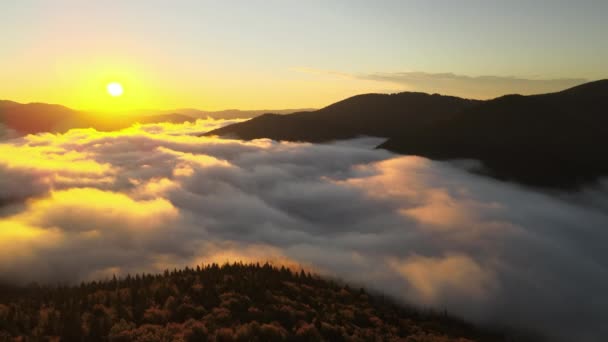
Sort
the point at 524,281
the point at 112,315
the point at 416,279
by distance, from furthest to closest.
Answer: the point at 524,281
the point at 416,279
the point at 112,315

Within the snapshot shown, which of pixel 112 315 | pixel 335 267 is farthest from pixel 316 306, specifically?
pixel 335 267

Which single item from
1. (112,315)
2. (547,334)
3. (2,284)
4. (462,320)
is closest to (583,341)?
(547,334)

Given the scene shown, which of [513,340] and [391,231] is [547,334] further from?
[391,231]

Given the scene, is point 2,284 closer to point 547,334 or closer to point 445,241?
point 445,241

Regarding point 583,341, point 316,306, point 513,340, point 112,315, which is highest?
point 112,315

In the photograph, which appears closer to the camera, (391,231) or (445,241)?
(445,241)

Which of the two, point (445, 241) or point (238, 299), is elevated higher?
point (238, 299)

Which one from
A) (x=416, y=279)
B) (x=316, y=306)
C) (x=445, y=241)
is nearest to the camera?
(x=316, y=306)
